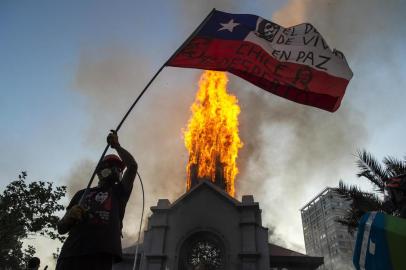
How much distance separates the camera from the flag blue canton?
7582 mm

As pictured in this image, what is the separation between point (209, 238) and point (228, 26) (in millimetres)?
19969

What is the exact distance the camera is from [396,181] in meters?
4.28

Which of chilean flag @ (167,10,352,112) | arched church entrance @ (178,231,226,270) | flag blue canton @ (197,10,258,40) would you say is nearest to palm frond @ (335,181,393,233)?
chilean flag @ (167,10,352,112)

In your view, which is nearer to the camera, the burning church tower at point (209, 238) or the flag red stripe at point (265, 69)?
the flag red stripe at point (265, 69)

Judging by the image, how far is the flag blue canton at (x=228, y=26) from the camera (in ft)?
24.9

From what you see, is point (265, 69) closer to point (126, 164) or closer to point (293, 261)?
point (126, 164)

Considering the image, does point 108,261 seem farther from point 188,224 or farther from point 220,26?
point 188,224

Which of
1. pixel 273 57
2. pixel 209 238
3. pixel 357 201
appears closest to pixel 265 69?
pixel 273 57

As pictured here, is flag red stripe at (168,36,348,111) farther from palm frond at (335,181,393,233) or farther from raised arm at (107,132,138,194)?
palm frond at (335,181,393,233)

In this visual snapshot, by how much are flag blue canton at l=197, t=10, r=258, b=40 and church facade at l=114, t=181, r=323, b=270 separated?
18880mm

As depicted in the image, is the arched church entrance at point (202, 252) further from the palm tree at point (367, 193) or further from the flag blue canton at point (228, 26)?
the flag blue canton at point (228, 26)

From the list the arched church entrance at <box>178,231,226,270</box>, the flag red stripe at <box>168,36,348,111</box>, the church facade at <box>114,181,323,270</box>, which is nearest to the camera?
the flag red stripe at <box>168,36,348,111</box>

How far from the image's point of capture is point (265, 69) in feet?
23.8

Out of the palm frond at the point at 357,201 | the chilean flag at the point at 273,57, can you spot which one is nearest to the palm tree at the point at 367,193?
the palm frond at the point at 357,201
